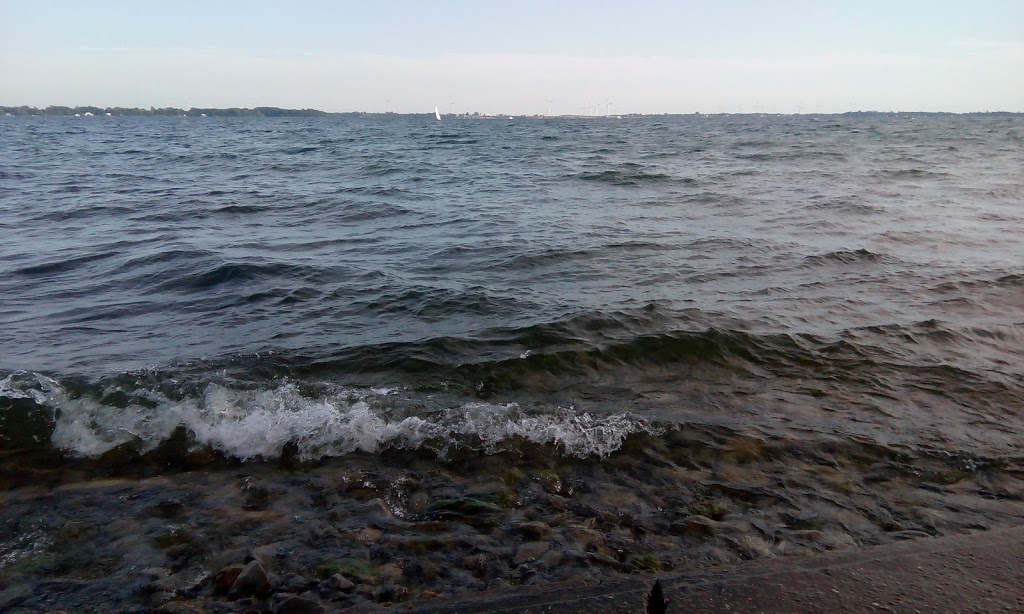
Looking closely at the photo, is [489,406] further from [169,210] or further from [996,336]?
[169,210]

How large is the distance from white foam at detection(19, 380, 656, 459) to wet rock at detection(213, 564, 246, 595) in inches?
54.2

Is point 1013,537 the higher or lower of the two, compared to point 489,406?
higher

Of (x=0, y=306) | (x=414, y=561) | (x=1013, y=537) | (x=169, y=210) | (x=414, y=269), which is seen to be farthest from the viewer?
(x=169, y=210)

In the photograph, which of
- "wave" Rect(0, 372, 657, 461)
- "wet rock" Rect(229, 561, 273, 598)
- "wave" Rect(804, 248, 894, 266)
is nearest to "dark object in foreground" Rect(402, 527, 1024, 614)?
"wet rock" Rect(229, 561, 273, 598)

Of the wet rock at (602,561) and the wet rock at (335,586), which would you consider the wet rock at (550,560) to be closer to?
the wet rock at (602,561)

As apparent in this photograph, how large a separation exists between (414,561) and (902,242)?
11.4 metres

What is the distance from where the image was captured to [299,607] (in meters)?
2.75

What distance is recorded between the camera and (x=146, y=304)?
8.12 meters

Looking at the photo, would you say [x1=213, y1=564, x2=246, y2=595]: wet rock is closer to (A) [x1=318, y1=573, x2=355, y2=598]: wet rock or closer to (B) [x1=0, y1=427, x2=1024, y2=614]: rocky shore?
(B) [x1=0, y1=427, x2=1024, y2=614]: rocky shore

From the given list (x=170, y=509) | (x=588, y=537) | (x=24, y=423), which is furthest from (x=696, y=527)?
(x=24, y=423)

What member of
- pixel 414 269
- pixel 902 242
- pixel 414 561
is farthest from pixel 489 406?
pixel 902 242

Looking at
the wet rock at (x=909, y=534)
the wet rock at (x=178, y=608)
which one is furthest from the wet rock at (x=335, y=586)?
the wet rock at (x=909, y=534)

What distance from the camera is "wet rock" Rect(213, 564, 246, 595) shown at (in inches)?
115

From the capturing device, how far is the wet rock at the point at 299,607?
2734 millimetres
